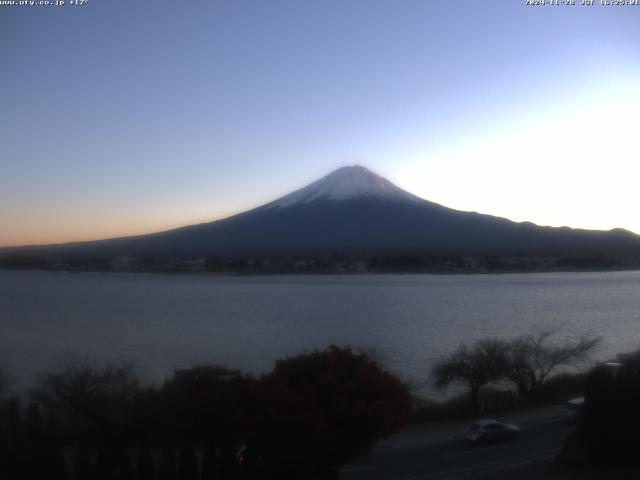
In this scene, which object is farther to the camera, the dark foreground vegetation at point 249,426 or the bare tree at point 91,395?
the bare tree at point 91,395

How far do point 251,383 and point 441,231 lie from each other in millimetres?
44728

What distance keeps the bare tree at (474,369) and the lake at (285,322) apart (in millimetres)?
766

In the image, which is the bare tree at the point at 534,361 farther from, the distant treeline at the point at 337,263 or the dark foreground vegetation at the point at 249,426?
the distant treeline at the point at 337,263

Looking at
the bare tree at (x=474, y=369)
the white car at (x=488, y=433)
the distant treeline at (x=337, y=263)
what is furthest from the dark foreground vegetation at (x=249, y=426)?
the distant treeline at (x=337, y=263)

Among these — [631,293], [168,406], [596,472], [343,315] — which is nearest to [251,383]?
[168,406]

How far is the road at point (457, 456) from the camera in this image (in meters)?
6.28

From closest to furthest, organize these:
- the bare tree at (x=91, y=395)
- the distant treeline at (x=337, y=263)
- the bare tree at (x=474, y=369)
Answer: the bare tree at (x=91, y=395) < the bare tree at (x=474, y=369) < the distant treeline at (x=337, y=263)

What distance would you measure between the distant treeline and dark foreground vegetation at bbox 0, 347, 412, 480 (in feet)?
126

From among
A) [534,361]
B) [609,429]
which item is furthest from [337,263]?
[609,429]

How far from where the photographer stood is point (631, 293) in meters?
35.5

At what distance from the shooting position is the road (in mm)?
6277

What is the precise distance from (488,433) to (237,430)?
296 centimetres

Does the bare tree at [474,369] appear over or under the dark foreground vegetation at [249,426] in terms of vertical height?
under

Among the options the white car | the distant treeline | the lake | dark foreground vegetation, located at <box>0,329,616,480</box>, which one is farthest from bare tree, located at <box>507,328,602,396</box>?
the distant treeline
